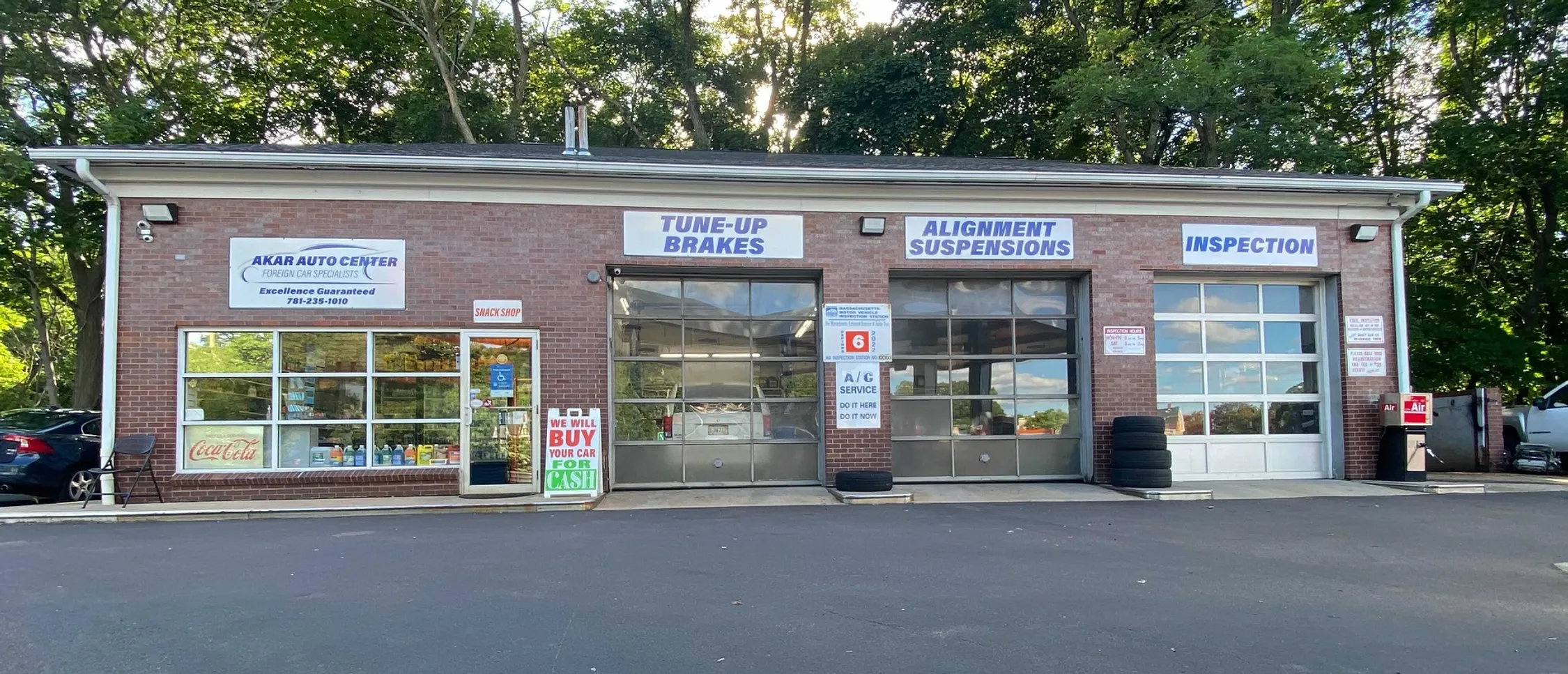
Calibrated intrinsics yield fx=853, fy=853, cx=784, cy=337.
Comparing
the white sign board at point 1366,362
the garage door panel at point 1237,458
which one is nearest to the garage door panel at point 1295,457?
the garage door panel at point 1237,458

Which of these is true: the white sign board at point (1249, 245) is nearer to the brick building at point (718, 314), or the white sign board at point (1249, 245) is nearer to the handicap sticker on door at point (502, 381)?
the brick building at point (718, 314)

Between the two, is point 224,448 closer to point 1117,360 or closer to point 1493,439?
point 1117,360

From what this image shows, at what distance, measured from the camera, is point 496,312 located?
11398mm

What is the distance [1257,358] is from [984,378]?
4.25 meters

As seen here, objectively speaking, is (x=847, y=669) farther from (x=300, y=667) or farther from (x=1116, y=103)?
(x=1116, y=103)

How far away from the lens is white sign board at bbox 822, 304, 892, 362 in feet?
39.7

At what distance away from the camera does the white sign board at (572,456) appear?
10.6 m

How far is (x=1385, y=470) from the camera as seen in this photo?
A: 12477 mm

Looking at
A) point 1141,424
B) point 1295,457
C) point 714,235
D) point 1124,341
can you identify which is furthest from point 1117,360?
point 714,235

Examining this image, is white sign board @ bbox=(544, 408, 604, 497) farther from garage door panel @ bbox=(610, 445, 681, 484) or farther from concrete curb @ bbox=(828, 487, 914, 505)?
concrete curb @ bbox=(828, 487, 914, 505)

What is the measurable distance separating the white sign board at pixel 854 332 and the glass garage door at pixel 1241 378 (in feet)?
13.7

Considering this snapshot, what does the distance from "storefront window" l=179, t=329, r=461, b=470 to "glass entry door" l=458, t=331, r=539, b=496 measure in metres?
0.29

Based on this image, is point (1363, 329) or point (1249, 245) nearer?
point (1249, 245)

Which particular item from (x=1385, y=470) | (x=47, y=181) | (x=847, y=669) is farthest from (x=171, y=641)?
(x=47, y=181)
